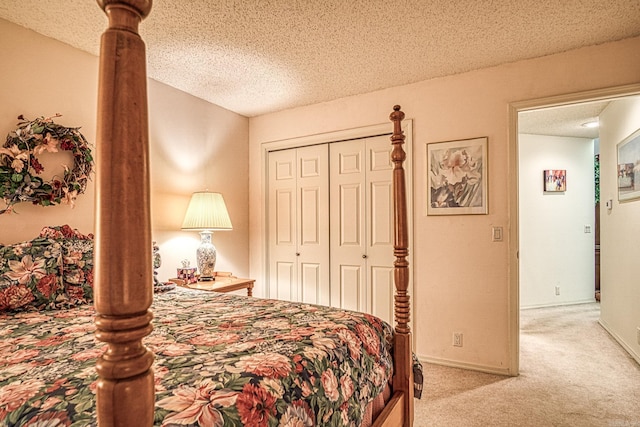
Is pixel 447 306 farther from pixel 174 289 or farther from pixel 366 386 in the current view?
pixel 174 289

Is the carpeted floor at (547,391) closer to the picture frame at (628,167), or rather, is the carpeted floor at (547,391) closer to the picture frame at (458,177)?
the picture frame at (458,177)

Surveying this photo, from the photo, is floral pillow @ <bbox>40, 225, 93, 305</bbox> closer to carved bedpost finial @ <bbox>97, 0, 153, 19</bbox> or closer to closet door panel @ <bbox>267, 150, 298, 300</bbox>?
carved bedpost finial @ <bbox>97, 0, 153, 19</bbox>

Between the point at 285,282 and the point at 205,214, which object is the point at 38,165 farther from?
the point at 285,282

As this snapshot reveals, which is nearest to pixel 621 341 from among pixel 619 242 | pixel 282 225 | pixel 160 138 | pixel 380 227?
pixel 619 242

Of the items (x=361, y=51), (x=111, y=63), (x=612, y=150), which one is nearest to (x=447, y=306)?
(x=361, y=51)

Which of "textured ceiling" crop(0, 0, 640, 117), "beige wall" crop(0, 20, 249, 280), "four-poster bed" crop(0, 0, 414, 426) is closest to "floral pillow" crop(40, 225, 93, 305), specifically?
"four-poster bed" crop(0, 0, 414, 426)

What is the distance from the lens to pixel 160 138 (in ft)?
9.89

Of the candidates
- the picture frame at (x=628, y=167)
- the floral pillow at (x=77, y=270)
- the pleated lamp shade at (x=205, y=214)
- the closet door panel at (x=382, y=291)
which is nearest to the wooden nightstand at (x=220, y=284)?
the pleated lamp shade at (x=205, y=214)

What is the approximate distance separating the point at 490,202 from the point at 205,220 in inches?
89.9

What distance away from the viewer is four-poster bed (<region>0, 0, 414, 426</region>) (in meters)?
0.51

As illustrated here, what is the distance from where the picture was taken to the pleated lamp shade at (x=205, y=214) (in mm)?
2967

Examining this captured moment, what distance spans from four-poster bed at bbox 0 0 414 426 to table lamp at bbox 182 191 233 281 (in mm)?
947

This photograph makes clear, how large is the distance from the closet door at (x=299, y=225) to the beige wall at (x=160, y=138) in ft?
1.12

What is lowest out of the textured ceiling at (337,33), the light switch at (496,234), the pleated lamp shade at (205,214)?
the light switch at (496,234)
